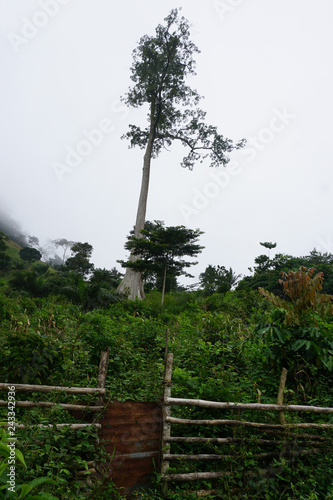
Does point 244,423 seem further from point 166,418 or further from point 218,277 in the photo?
point 218,277

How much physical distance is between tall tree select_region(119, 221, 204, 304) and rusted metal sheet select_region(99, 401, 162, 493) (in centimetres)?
1033

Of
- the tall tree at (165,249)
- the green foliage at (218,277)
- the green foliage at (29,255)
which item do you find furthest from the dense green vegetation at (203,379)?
the green foliage at (29,255)

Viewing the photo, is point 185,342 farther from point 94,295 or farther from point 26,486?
point 94,295

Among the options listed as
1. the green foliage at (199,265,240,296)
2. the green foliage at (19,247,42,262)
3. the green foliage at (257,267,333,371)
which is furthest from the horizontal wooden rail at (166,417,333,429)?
the green foliage at (19,247,42,262)

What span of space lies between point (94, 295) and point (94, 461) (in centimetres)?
864

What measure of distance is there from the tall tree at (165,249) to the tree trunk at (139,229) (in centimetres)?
69

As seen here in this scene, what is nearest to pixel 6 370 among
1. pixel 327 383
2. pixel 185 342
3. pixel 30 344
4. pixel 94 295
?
pixel 30 344

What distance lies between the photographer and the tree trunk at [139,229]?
1498cm

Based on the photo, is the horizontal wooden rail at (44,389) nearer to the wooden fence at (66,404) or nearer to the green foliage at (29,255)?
the wooden fence at (66,404)

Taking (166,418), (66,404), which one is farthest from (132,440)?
(66,404)

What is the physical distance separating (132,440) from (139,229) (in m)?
14.2

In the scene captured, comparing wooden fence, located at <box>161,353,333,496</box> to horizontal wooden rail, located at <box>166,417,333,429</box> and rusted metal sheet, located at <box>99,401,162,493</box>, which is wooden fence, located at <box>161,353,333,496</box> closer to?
horizontal wooden rail, located at <box>166,417,333,429</box>

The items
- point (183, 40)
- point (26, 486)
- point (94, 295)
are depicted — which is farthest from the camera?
point (183, 40)

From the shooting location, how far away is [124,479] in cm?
330
